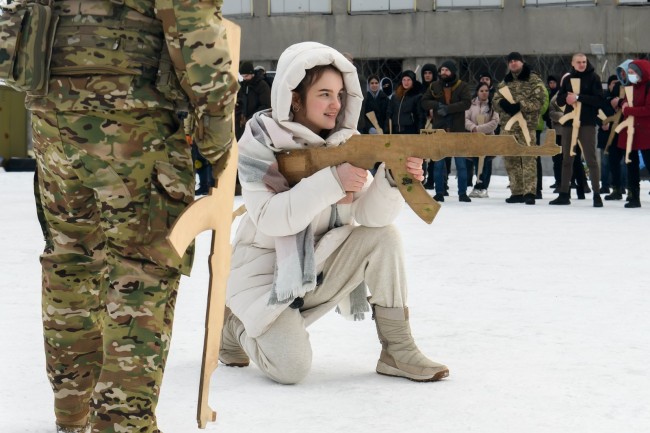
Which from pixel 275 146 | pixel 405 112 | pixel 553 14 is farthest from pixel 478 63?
pixel 275 146

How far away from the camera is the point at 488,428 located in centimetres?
284

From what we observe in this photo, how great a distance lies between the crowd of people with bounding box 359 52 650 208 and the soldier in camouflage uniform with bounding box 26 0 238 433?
26.8ft

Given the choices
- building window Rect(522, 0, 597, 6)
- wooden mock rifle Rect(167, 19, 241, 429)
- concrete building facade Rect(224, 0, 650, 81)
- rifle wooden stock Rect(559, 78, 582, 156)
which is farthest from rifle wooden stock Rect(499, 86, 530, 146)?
building window Rect(522, 0, 597, 6)

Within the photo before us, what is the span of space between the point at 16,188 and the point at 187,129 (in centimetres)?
1101

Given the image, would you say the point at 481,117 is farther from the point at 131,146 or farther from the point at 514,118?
the point at 131,146

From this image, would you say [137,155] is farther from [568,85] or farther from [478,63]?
[478,63]

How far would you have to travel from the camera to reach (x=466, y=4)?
21.7m

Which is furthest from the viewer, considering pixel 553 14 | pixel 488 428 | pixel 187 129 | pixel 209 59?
pixel 553 14

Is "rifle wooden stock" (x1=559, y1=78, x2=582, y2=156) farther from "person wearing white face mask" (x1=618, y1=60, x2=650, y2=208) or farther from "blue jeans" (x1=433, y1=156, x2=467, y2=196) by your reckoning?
"blue jeans" (x1=433, y1=156, x2=467, y2=196)

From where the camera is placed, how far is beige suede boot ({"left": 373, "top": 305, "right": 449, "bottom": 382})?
3.37 meters

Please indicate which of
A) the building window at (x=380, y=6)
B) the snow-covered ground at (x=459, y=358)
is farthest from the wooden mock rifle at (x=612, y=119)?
the building window at (x=380, y=6)

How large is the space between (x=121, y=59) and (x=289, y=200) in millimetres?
1134

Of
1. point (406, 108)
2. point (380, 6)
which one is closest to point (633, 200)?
point (406, 108)

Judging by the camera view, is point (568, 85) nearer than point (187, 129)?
No
